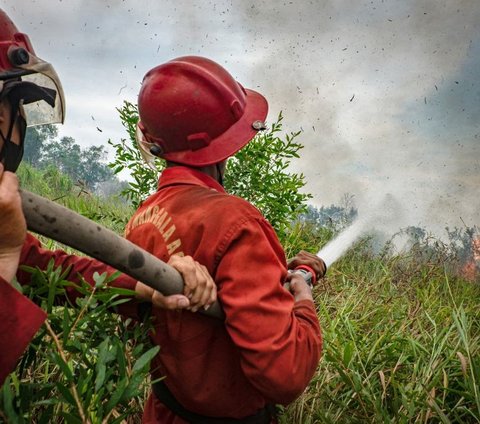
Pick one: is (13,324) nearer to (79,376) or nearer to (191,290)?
(79,376)

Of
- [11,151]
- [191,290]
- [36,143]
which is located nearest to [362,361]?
[191,290]

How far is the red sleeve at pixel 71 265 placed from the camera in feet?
4.79

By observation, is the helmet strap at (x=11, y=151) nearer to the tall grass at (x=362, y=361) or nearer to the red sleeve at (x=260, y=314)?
the tall grass at (x=362, y=361)

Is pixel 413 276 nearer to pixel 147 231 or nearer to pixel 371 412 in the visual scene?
pixel 371 412

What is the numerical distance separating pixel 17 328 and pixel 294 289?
1.04 m

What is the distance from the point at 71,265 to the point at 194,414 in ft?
2.33

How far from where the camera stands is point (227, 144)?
1.81 metres

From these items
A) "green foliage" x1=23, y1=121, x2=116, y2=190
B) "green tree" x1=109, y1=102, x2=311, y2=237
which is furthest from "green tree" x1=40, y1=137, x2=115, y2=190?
"green tree" x1=109, y1=102, x2=311, y2=237

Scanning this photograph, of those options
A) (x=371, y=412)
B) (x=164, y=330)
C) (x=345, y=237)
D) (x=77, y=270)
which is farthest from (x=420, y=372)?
(x=77, y=270)

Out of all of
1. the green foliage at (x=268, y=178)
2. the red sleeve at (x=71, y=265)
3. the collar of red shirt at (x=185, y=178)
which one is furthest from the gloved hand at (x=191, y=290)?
the green foliage at (x=268, y=178)

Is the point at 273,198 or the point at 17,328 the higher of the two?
the point at 17,328

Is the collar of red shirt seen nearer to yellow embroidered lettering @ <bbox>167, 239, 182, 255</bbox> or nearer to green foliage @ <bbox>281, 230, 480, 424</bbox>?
yellow embroidered lettering @ <bbox>167, 239, 182, 255</bbox>

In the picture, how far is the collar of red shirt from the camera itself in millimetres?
1656

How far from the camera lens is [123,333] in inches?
57.5
